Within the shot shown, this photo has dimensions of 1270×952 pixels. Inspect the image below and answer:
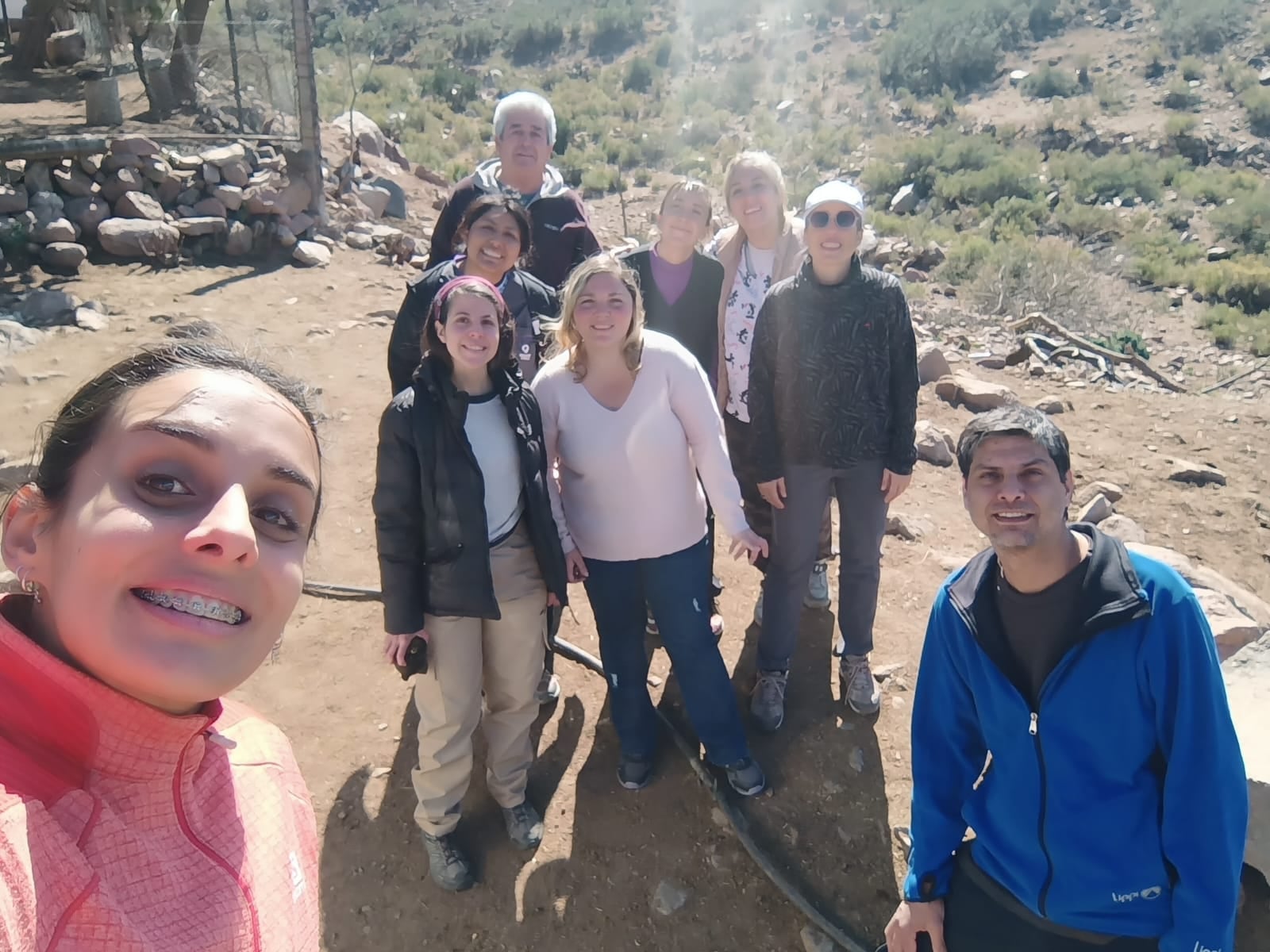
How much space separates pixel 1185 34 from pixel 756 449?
27.2 metres

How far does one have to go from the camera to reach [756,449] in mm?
3184

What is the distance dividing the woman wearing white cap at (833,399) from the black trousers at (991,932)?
129 cm

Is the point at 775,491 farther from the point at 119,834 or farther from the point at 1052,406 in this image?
the point at 1052,406

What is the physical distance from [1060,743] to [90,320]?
7466mm

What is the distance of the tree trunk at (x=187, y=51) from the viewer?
10.2 meters

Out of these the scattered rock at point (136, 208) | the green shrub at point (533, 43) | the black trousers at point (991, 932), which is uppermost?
the green shrub at point (533, 43)

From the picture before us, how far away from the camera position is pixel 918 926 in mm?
2146

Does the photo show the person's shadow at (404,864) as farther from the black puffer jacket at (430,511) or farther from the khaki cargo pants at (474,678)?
the black puffer jacket at (430,511)

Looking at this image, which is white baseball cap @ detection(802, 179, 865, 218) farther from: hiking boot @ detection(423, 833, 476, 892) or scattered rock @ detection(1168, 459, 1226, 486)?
scattered rock @ detection(1168, 459, 1226, 486)

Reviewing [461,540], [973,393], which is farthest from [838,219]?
[973,393]

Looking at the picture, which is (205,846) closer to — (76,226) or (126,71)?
(76,226)

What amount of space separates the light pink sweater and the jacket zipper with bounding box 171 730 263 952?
5.80 feet

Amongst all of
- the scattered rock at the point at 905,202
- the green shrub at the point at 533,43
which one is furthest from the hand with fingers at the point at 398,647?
the green shrub at the point at 533,43

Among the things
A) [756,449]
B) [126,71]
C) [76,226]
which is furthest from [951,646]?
[126,71]
